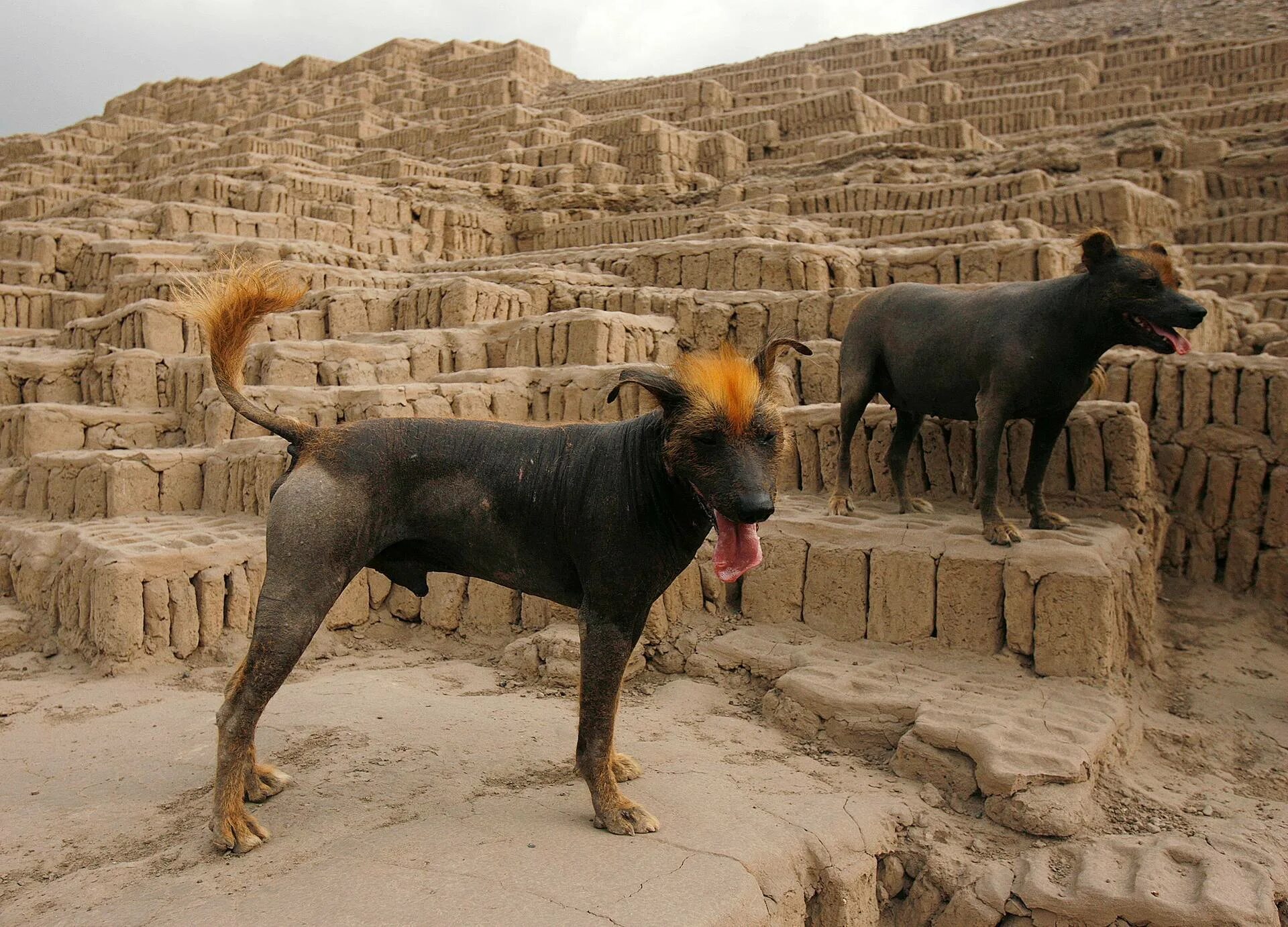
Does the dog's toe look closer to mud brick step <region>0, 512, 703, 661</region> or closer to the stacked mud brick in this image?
the stacked mud brick

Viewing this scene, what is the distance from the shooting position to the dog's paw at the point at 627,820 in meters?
2.90

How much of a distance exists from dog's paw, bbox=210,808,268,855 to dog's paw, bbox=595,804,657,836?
1.12m

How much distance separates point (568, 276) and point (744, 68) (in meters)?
19.2

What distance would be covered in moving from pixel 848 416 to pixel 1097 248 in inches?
65.9

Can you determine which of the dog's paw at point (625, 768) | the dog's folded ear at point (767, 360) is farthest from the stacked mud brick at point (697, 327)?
the dog's folded ear at point (767, 360)

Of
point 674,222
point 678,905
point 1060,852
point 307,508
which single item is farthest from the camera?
point 674,222

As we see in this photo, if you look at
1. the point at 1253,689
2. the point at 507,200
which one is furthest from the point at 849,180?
the point at 1253,689

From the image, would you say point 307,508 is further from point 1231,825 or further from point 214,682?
point 1231,825

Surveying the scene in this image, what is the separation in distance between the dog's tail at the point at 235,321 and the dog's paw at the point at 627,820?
1.66 meters

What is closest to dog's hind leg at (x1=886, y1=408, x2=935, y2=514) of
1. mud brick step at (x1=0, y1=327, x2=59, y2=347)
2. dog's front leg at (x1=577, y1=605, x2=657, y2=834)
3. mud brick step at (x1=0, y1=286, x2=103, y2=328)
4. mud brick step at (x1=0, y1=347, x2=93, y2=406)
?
dog's front leg at (x1=577, y1=605, x2=657, y2=834)

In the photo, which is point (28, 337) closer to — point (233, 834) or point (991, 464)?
point (233, 834)

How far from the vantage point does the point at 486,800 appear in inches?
124

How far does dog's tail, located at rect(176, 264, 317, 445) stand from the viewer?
9.74 ft

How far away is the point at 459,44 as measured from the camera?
98.7 ft
